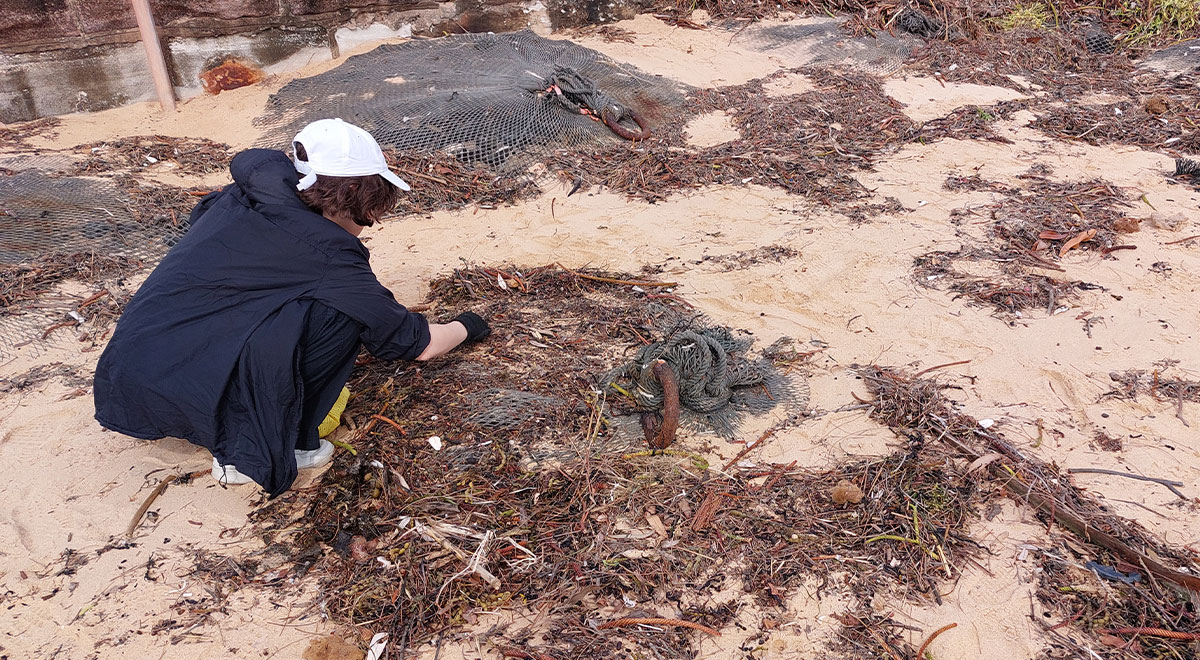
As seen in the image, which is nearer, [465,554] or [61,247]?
[465,554]

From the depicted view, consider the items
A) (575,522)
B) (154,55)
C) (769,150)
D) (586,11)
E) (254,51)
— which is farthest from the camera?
(586,11)

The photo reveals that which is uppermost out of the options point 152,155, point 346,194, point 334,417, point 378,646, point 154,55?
point 346,194

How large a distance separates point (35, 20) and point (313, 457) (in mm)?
4688

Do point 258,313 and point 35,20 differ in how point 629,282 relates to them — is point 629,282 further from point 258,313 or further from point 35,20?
point 35,20

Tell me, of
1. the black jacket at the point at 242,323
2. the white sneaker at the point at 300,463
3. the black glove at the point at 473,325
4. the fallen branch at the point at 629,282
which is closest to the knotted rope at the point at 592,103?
the fallen branch at the point at 629,282

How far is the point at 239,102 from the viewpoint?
5496 millimetres

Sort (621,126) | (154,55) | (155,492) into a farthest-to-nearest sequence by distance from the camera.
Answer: (154,55) < (621,126) < (155,492)

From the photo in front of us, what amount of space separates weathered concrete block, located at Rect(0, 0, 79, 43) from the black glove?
4399 millimetres

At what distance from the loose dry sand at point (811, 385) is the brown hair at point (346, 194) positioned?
96 centimetres

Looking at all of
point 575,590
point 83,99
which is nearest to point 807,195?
point 575,590

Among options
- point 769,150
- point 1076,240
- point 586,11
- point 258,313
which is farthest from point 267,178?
point 586,11

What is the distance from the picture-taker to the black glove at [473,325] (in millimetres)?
2910

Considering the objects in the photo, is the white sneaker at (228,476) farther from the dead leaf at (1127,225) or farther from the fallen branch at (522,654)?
the dead leaf at (1127,225)

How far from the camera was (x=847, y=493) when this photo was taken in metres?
2.25
